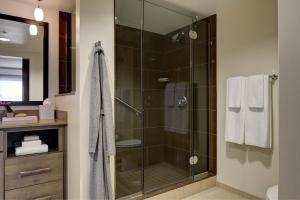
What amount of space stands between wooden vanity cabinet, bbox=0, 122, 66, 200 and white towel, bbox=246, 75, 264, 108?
1.80 meters

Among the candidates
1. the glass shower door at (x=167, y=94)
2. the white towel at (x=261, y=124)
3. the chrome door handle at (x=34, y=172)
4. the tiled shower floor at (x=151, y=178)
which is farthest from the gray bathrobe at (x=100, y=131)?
the white towel at (x=261, y=124)

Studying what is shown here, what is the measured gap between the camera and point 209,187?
2348 mm

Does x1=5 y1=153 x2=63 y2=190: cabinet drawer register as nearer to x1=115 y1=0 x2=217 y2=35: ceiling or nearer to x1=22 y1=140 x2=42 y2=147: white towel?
x1=22 y1=140 x2=42 y2=147: white towel

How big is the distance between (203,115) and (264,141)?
81 centimetres

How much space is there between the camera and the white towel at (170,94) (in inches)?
103

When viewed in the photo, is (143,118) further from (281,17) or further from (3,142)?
(281,17)

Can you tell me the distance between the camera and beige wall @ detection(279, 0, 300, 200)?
0.40m

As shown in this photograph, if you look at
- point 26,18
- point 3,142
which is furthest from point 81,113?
point 26,18

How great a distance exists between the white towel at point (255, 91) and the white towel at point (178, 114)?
778 mm

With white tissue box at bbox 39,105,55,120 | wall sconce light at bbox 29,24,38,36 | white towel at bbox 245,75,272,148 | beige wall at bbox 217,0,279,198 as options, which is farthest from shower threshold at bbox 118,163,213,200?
wall sconce light at bbox 29,24,38,36

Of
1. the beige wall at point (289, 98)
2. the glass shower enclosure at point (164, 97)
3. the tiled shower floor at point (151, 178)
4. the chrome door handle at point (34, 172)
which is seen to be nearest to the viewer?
the beige wall at point (289, 98)

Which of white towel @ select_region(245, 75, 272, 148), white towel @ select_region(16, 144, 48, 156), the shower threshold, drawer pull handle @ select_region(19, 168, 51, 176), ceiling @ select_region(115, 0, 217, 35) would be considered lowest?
the shower threshold

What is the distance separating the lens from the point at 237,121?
2.09m

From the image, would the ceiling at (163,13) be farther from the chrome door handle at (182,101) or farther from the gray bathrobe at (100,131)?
the chrome door handle at (182,101)
